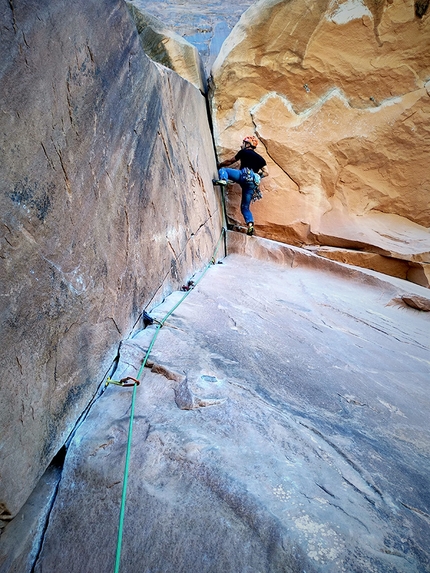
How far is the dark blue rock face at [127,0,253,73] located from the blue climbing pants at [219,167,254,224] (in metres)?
2.56

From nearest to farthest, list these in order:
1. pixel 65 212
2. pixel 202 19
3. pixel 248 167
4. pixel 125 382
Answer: pixel 65 212, pixel 125 382, pixel 248 167, pixel 202 19

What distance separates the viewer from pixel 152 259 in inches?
100

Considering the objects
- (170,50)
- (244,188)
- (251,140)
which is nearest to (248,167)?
(244,188)

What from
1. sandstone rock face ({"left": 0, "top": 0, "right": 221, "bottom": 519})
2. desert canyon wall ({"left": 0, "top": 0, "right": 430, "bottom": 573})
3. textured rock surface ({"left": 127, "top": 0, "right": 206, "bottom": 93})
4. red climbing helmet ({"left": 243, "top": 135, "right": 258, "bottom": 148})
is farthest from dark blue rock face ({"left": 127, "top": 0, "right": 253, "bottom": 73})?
sandstone rock face ({"left": 0, "top": 0, "right": 221, "bottom": 519})

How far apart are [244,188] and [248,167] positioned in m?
0.30

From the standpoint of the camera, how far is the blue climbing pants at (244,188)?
17.5 ft

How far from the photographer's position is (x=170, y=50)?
540 cm

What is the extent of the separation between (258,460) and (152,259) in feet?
5.33

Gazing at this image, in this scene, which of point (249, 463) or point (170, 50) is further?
point (170, 50)

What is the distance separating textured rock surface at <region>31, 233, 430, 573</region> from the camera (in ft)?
Result: 3.39

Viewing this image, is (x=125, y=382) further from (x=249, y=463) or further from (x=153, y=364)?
(x=249, y=463)

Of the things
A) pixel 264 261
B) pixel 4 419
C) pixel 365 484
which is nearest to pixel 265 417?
pixel 365 484

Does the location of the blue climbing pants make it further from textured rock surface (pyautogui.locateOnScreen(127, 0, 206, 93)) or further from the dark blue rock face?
the dark blue rock face

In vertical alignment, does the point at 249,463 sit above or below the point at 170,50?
below
